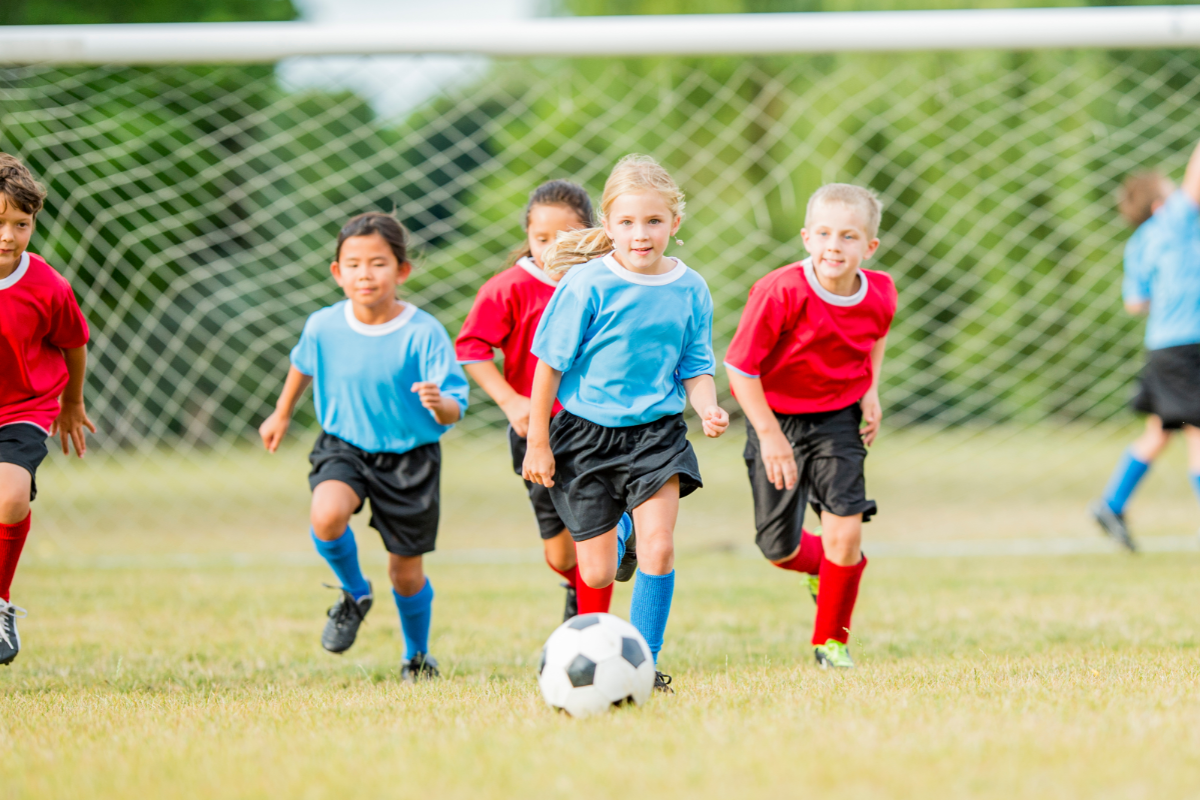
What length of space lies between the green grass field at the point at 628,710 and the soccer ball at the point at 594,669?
2.7 inches

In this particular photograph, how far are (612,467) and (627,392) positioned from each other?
23 centimetres

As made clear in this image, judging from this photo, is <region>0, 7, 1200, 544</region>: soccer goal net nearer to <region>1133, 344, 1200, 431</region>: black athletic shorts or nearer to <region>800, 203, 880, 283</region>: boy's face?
<region>1133, 344, 1200, 431</region>: black athletic shorts

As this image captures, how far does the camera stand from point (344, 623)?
395 centimetres

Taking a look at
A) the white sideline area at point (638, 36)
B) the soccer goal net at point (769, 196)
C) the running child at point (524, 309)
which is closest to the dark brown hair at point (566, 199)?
the running child at point (524, 309)

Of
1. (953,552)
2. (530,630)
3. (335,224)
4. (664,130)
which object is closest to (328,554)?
(530,630)

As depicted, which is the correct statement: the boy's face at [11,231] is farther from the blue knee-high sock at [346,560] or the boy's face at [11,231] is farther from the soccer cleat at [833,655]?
the soccer cleat at [833,655]

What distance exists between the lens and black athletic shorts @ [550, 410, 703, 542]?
3213mm

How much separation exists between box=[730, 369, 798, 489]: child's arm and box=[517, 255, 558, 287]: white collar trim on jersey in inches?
28.5

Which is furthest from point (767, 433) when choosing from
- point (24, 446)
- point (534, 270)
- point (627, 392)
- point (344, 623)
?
point (24, 446)

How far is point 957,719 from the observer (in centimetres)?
244

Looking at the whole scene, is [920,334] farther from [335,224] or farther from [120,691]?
[120,691]

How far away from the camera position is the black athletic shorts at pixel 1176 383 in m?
5.85

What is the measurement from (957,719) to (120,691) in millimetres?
2481

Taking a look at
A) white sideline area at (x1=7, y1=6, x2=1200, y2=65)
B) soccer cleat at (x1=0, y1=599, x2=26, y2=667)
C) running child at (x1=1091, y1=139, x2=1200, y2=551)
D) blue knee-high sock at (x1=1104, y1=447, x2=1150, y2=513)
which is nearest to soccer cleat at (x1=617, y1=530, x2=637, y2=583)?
soccer cleat at (x1=0, y1=599, x2=26, y2=667)
